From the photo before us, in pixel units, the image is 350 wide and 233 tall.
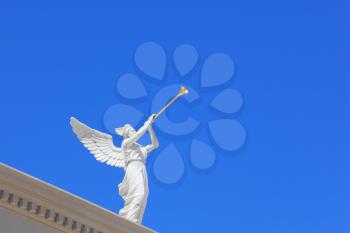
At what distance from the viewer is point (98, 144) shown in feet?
49.8

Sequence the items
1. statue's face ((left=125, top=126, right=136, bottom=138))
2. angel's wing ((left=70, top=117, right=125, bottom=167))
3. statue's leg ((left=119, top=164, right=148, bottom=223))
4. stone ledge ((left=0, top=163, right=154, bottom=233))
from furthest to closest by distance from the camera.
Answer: angel's wing ((left=70, top=117, right=125, bottom=167))
statue's face ((left=125, top=126, right=136, bottom=138))
statue's leg ((left=119, top=164, right=148, bottom=223))
stone ledge ((left=0, top=163, right=154, bottom=233))

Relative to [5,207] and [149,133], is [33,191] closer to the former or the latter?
[5,207]

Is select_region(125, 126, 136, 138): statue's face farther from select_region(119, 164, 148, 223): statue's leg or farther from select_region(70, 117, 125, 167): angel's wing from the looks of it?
select_region(119, 164, 148, 223): statue's leg

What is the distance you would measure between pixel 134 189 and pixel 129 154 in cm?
116

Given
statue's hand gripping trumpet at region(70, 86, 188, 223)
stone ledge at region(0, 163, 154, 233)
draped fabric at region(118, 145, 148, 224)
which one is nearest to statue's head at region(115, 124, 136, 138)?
statue's hand gripping trumpet at region(70, 86, 188, 223)

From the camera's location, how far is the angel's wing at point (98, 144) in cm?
1499

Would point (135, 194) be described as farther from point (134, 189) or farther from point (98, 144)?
point (98, 144)

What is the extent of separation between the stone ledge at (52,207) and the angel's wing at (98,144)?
136 inches

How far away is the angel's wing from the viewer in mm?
14992

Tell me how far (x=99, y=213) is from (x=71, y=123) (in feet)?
13.7

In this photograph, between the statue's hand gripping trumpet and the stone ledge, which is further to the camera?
the statue's hand gripping trumpet

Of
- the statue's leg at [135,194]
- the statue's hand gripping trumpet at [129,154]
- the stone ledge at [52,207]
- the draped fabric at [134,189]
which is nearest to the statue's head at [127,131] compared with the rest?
the statue's hand gripping trumpet at [129,154]

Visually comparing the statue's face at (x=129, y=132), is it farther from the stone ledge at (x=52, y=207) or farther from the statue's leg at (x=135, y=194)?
the stone ledge at (x=52, y=207)

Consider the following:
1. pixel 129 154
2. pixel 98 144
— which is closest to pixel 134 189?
pixel 129 154
